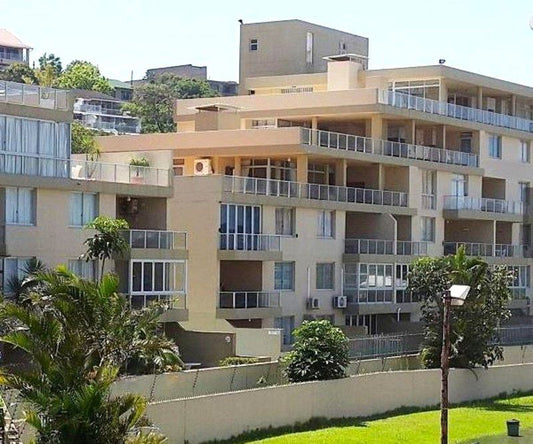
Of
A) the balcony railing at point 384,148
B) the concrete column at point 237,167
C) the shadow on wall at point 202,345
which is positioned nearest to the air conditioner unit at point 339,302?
the balcony railing at point 384,148

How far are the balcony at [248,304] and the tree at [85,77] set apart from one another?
279 ft

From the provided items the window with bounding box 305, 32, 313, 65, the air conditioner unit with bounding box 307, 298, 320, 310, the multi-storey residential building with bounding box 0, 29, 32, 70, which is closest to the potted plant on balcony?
the air conditioner unit with bounding box 307, 298, 320, 310

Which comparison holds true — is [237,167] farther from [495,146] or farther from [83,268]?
[495,146]

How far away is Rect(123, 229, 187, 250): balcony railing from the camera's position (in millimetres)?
48237

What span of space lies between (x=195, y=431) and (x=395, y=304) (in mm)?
27628

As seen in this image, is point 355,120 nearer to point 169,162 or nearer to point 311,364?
point 169,162

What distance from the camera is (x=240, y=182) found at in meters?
55.6

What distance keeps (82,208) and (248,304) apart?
10337mm

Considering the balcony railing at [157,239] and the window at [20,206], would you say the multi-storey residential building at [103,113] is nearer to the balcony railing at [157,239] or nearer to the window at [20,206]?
the balcony railing at [157,239]

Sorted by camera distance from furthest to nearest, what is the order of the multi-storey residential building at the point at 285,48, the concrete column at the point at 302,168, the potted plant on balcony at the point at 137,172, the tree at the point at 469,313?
the multi-storey residential building at the point at 285,48, the concrete column at the point at 302,168, the tree at the point at 469,313, the potted plant on balcony at the point at 137,172

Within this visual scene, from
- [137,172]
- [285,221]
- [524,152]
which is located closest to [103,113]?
[524,152]

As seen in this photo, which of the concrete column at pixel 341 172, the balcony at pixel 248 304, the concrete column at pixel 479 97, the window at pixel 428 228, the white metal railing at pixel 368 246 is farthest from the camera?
the concrete column at pixel 479 97

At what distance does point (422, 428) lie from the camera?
144 ft

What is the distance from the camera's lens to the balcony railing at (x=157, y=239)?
4824cm
